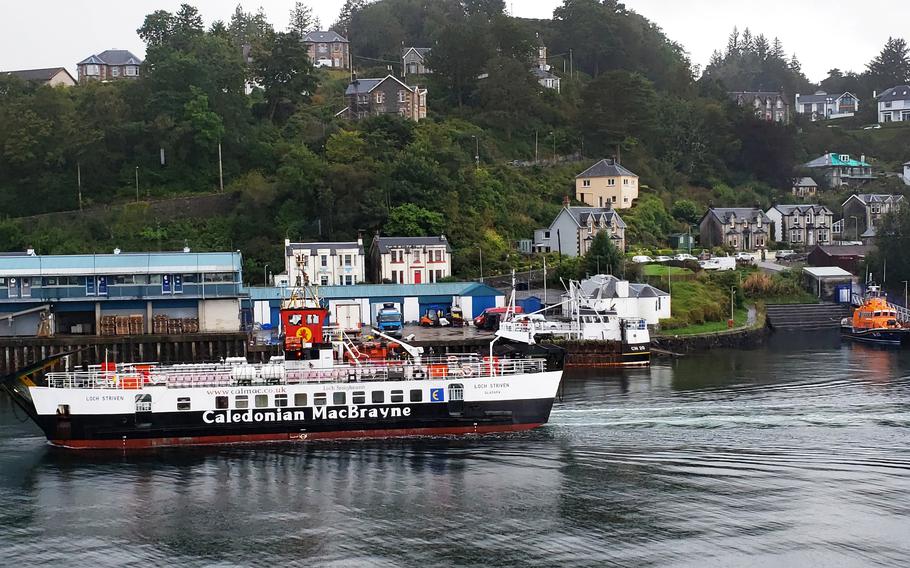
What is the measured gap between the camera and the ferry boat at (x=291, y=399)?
3794cm

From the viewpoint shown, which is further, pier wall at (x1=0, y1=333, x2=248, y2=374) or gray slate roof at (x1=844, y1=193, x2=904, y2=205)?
gray slate roof at (x1=844, y1=193, x2=904, y2=205)

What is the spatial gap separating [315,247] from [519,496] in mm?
43047

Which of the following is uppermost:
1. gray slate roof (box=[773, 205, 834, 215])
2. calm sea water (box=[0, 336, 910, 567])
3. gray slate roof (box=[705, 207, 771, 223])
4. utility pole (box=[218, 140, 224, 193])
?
utility pole (box=[218, 140, 224, 193])

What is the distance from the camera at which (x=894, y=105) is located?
144875mm

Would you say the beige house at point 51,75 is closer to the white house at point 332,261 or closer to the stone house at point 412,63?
the stone house at point 412,63

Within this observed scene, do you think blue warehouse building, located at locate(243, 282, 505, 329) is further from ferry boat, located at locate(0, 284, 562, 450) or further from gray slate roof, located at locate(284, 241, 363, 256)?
ferry boat, located at locate(0, 284, 562, 450)

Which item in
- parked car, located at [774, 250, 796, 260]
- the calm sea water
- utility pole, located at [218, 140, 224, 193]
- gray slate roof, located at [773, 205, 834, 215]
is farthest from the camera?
gray slate roof, located at [773, 205, 834, 215]

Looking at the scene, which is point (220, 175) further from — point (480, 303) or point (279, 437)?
point (279, 437)

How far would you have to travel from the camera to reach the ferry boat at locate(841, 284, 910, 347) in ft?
222

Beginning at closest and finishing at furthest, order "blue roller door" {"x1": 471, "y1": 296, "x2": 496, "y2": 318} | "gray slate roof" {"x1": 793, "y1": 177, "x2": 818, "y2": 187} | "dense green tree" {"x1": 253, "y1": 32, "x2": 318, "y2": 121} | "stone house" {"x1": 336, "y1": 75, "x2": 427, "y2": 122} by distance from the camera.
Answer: "blue roller door" {"x1": 471, "y1": 296, "x2": 496, "y2": 318}
"dense green tree" {"x1": 253, "y1": 32, "x2": 318, "y2": 121}
"stone house" {"x1": 336, "y1": 75, "x2": 427, "y2": 122}
"gray slate roof" {"x1": 793, "y1": 177, "x2": 818, "y2": 187}

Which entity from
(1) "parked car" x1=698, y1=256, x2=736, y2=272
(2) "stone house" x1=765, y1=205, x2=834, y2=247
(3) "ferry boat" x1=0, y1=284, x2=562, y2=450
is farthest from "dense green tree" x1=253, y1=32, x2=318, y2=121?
(3) "ferry boat" x1=0, y1=284, x2=562, y2=450

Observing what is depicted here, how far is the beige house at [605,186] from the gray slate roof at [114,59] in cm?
4944

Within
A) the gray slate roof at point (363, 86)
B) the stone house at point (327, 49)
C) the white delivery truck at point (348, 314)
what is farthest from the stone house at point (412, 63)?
the white delivery truck at point (348, 314)

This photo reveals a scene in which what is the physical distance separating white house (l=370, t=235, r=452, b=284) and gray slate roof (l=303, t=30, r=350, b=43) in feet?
176
